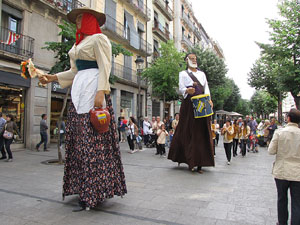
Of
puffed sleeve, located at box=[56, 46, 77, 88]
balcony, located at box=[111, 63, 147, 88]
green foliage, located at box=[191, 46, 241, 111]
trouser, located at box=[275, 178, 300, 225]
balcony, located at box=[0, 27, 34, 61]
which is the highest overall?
green foliage, located at box=[191, 46, 241, 111]

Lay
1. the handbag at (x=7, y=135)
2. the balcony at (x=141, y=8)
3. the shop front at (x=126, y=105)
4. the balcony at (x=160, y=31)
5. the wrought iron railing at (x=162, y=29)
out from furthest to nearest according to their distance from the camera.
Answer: the wrought iron railing at (x=162, y=29) < the balcony at (x=160, y=31) < the balcony at (x=141, y=8) < the shop front at (x=126, y=105) < the handbag at (x=7, y=135)

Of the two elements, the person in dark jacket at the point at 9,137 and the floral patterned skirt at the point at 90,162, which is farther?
the person in dark jacket at the point at 9,137

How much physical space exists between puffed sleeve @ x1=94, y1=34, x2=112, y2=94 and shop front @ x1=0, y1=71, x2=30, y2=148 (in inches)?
338

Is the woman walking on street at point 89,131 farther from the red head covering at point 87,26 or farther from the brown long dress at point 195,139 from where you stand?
the brown long dress at point 195,139

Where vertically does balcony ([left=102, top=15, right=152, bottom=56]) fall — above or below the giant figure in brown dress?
above

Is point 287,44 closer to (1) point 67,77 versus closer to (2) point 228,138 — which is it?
(2) point 228,138

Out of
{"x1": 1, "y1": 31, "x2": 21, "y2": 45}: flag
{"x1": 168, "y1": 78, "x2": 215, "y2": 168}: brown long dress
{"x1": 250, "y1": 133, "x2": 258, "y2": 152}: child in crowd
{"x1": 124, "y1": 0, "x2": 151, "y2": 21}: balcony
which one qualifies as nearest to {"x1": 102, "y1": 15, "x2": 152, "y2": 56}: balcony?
{"x1": 124, "y1": 0, "x2": 151, "y2": 21}: balcony

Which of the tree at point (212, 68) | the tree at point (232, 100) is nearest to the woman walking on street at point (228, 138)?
the tree at point (212, 68)

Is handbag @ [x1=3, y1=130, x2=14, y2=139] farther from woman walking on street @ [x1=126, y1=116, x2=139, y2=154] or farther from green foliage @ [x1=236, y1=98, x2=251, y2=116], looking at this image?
green foliage @ [x1=236, y1=98, x2=251, y2=116]

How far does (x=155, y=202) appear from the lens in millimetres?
3580

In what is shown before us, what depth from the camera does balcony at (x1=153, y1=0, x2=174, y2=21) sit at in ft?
84.0

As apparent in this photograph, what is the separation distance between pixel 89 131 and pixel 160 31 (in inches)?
956

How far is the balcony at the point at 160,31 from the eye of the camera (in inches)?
980

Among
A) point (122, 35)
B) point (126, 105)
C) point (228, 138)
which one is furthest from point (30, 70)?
point (126, 105)
